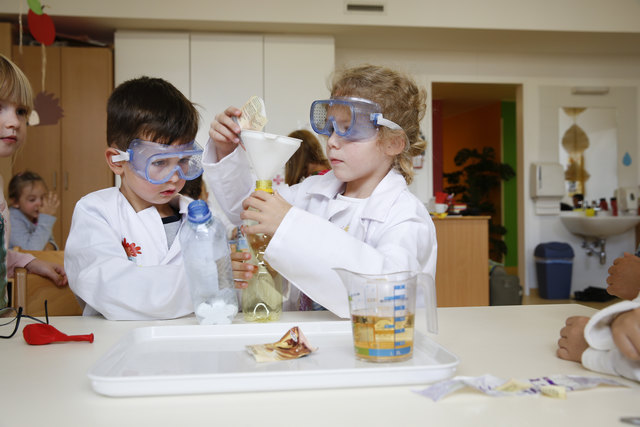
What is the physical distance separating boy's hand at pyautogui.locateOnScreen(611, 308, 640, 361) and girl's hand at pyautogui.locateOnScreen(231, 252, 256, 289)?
0.63 metres

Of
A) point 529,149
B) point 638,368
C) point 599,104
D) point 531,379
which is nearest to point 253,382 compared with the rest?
point 531,379

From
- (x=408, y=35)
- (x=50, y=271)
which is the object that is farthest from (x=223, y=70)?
(x=50, y=271)

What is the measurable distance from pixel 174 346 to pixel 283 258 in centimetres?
24

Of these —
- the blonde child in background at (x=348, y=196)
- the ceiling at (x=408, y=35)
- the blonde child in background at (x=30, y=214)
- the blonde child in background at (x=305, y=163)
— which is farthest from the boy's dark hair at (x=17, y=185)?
the blonde child in background at (x=348, y=196)

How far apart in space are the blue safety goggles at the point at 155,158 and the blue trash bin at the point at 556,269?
518cm

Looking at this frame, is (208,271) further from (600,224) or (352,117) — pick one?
(600,224)

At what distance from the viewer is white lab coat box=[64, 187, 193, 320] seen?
43.8 inches

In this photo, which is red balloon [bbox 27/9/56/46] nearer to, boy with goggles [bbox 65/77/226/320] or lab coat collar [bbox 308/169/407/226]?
boy with goggles [bbox 65/77/226/320]

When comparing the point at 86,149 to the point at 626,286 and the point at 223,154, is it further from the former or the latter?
the point at 626,286

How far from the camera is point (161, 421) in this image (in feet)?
1.82

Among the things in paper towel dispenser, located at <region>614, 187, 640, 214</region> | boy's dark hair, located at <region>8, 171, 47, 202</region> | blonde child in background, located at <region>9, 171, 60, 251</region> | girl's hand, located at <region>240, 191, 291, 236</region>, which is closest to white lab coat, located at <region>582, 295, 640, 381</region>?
girl's hand, located at <region>240, 191, 291, 236</region>

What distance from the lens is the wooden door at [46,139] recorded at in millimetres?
4816

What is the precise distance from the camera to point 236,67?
5.03 metres

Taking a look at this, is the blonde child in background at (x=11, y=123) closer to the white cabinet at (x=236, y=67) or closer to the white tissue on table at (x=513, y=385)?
the white tissue on table at (x=513, y=385)
